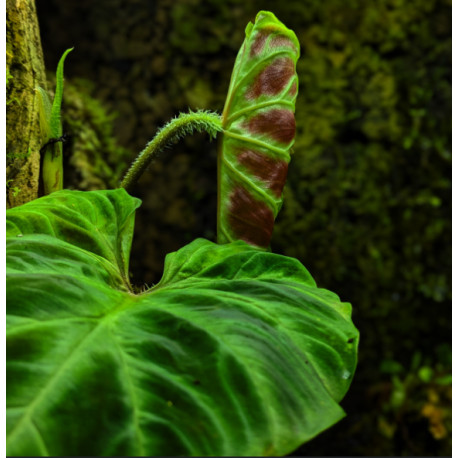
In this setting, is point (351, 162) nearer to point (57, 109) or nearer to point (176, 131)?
point (176, 131)

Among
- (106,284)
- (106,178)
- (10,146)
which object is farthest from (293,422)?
(106,178)

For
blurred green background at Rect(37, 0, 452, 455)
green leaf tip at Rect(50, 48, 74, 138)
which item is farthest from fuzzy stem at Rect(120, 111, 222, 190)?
blurred green background at Rect(37, 0, 452, 455)

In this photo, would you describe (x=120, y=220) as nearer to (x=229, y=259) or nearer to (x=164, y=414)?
(x=229, y=259)

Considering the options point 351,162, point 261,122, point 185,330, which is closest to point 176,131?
point 261,122

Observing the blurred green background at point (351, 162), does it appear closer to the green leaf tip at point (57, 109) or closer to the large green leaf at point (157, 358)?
the green leaf tip at point (57, 109)

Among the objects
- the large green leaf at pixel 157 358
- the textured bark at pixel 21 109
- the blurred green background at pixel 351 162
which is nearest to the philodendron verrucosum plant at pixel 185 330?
the large green leaf at pixel 157 358

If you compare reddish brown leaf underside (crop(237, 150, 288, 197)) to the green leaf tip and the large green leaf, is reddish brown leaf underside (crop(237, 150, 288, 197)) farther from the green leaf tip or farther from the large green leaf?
the green leaf tip
